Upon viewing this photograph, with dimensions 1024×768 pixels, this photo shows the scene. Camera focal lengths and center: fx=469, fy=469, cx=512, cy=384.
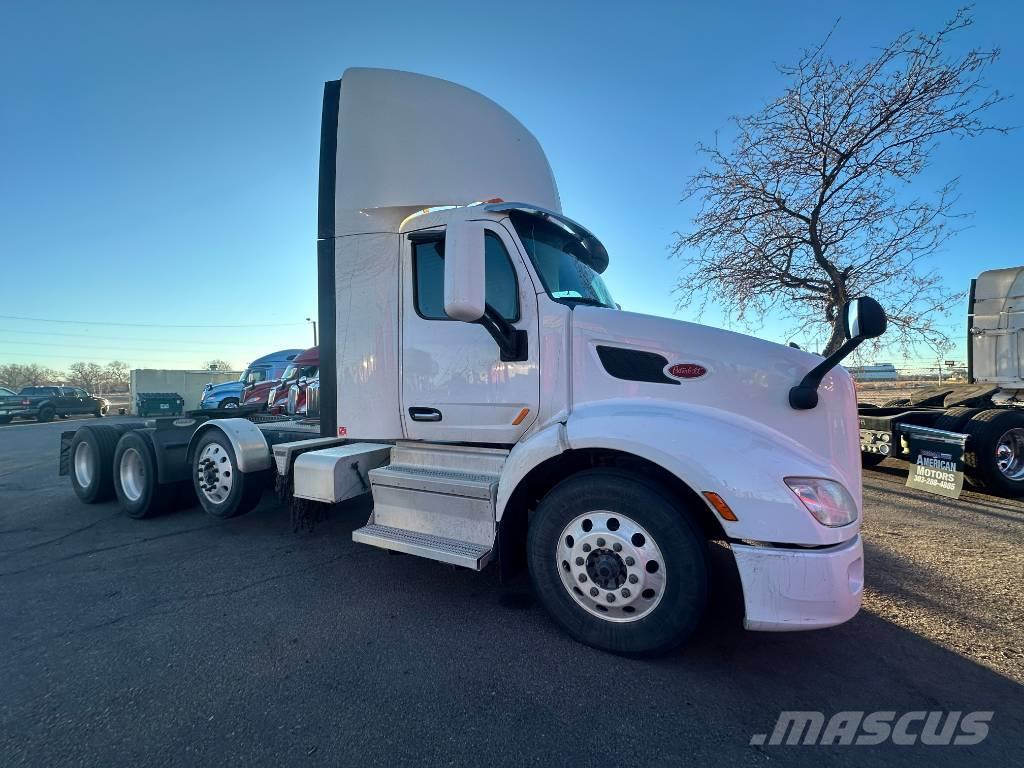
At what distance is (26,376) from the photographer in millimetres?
69500

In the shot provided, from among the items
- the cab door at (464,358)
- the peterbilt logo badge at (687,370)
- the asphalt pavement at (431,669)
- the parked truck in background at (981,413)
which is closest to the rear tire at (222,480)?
the asphalt pavement at (431,669)

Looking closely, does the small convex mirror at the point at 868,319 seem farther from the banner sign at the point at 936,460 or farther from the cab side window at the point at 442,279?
the banner sign at the point at 936,460

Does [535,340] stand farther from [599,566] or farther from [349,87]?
[349,87]

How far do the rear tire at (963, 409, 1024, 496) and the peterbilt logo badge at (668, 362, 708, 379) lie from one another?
5.24 m

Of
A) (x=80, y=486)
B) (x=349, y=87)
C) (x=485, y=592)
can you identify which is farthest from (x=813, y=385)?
(x=80, y=486)

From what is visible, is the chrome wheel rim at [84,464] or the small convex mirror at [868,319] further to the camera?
the chrome wheel rim at [84,464]

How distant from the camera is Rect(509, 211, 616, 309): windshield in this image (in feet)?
10.5

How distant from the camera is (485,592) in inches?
134

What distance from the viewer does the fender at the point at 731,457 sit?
224 centimetres

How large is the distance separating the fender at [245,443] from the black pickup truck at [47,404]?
101 feet

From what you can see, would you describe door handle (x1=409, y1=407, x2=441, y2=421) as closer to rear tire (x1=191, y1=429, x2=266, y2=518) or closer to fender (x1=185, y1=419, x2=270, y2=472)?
fender (x1=185, y1=419, x2=270, y2=472)

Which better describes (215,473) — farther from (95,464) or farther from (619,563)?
(619,563)

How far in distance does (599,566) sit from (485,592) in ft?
3.93

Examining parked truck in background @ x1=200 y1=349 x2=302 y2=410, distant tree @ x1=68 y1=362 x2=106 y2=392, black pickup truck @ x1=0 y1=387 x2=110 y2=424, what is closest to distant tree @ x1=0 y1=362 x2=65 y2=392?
distant tree @ x1=68 y1=362 x2=106 y2=392
